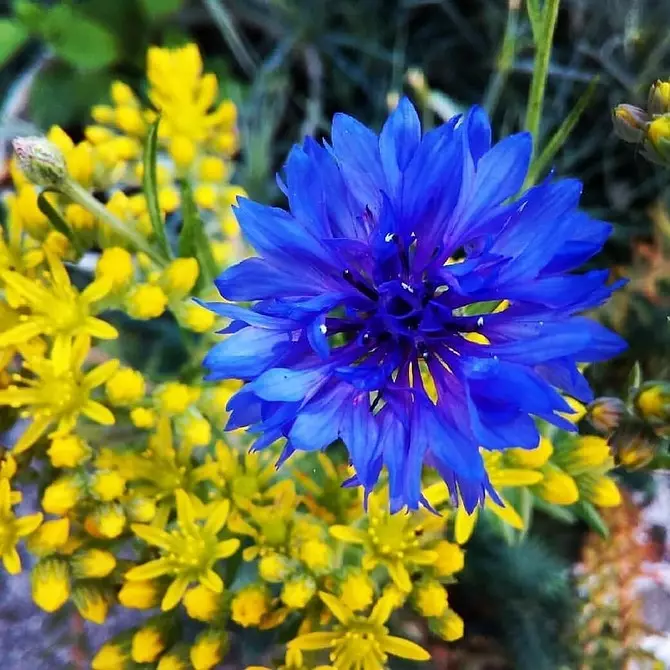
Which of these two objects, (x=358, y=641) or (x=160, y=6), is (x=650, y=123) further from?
(x=160, y=6)

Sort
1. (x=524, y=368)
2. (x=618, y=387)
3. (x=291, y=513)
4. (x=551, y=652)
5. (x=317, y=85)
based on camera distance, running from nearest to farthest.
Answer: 1. (x=524, y=368)
2. (x=291, y=513)
3. (x=551, y=652)
4. (x=618, y=387)
5. (x=317, y=85)

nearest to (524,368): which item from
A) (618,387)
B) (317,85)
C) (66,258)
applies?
(66,258)

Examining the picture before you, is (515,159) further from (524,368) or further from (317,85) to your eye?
(317,85)

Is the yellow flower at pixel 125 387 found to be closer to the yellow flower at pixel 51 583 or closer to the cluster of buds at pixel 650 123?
the yellow flower at pixel 51 583

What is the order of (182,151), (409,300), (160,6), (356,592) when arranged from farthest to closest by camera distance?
1. (160,6)
2. (182,151)
3. (356,592)
4. (409,300)

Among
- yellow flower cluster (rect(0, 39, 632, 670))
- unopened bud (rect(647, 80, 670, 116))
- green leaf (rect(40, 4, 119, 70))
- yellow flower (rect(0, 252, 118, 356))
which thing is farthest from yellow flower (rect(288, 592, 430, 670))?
green leaf (rect(40, 4, 119, 70))

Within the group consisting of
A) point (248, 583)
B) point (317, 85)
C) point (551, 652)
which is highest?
point (317, 85)

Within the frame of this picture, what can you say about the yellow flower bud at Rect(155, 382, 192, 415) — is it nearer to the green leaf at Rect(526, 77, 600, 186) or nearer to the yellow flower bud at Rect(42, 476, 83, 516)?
the yellow flower bud at Rect(42, 476, 83, 516)

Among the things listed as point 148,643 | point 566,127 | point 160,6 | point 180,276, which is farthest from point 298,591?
point 160,6
